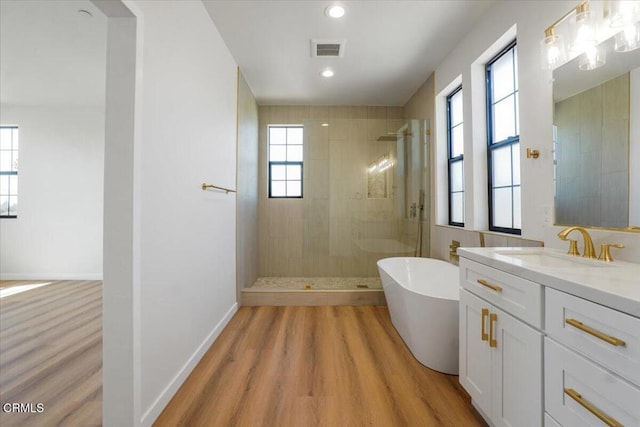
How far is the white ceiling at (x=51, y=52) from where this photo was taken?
210 centimetres

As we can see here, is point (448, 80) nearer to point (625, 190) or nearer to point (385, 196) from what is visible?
point (385, 196)

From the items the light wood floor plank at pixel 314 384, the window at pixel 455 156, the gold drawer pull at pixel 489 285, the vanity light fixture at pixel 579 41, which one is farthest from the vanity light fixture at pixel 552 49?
the light wood floor plank at pixel 314 384

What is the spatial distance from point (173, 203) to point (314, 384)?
1.45 meters

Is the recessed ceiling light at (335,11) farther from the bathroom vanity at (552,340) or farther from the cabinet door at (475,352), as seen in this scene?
the cabinet door at (475,352)

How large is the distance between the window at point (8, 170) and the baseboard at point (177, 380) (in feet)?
14.4

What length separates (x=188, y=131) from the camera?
70.1 inches

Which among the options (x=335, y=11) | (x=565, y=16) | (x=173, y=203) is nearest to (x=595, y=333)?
(x=565, y=16)

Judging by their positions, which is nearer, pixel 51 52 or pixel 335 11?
pixel 335 11

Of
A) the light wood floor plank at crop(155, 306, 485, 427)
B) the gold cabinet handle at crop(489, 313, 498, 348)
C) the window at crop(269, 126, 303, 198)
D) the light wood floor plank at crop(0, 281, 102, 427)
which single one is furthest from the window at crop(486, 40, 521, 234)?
the light wood floor plank at crop(0, 281, 102, 427)

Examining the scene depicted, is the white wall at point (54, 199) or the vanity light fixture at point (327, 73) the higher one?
the vanity light fixture at point (327, 73)

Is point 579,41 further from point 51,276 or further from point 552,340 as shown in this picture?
point 51,276

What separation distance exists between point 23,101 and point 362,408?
5980 millimetres

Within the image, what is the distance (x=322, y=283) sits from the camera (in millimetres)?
3490

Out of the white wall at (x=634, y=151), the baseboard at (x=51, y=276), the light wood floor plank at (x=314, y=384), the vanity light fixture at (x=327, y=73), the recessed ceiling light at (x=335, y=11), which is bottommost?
the light wood floor plank at (x=314, y=384)
